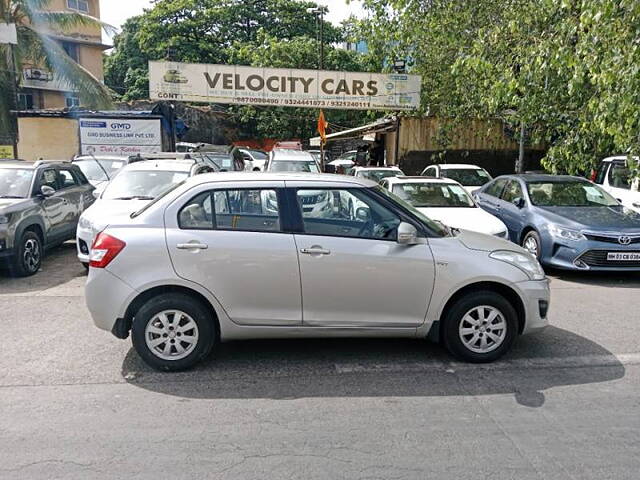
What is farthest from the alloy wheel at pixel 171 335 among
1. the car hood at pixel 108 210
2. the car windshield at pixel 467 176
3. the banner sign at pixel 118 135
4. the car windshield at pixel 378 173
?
the banner sign at pixel 118 135

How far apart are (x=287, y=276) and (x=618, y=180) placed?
9647mm

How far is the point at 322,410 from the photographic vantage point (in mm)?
3686

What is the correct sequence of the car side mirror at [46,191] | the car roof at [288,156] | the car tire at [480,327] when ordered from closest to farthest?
the car tire at [480,327]
the car side mirror at [46,191]
the car roof at [288,156]

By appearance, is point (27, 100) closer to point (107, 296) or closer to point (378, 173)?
point (378, 173)

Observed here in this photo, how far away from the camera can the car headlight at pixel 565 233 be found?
7.49m

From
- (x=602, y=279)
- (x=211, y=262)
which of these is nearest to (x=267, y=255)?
(x=211, y=262)

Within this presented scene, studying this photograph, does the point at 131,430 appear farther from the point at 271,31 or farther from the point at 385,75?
the point at 271,31

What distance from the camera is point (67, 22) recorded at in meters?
19.5

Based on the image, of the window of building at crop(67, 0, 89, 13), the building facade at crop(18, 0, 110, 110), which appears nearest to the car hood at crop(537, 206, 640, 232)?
the building facade at crop(18, 0, 110, 110)

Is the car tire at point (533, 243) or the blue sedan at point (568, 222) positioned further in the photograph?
the car tire at point (533, 243)

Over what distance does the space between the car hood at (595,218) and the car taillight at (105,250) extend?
6.35m

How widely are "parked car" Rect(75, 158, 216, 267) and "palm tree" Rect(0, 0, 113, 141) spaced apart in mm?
12058

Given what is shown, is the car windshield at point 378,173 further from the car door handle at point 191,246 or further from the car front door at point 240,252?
the car door handle at point 191,246

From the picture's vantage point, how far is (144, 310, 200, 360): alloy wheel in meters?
4.20
